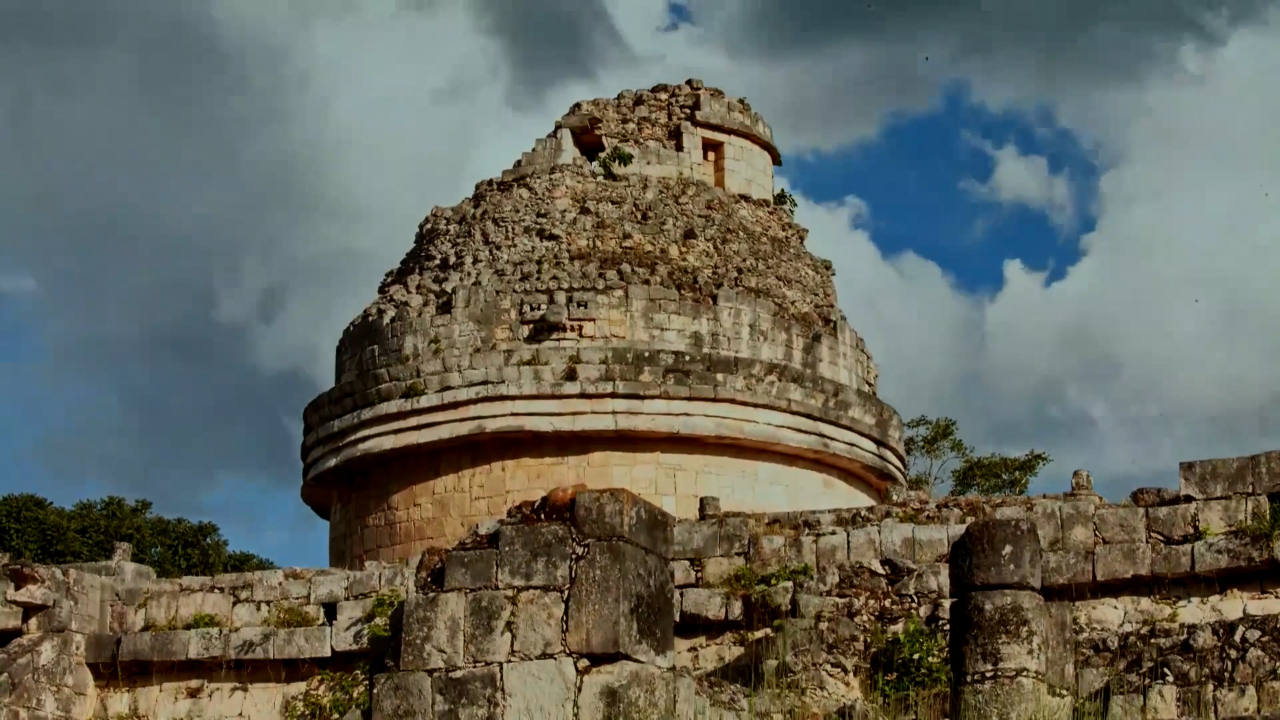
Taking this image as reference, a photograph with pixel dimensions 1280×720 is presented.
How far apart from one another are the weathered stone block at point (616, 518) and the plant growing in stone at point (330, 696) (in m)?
3.32

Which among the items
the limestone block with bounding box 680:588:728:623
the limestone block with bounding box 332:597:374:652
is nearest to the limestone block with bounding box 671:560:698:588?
the limestone block with bounding box 680:588:728:623

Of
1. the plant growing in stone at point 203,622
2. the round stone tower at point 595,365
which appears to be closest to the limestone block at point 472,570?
the plant growing in stone at point 203,622

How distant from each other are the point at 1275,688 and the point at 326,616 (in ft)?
24.0

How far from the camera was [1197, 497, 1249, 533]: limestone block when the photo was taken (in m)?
12.4

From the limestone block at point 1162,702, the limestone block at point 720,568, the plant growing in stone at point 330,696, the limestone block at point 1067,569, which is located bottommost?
the limestone block at point 1162,702

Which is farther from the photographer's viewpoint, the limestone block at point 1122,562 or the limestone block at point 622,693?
the limestone block at point 1122,562

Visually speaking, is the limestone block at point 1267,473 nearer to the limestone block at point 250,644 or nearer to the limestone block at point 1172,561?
the limestone block at point 1172,561

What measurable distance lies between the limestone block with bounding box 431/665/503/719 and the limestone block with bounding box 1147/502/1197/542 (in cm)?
496

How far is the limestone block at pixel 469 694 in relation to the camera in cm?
1068

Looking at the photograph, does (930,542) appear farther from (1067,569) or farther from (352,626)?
(352,626)

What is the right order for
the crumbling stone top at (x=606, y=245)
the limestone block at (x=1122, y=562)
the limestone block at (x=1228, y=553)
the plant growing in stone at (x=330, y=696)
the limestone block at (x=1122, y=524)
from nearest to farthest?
1. the limestone block at (x=1228, y=553)
2. the limestone block at (x=1122, y=562)
3. the limestone block at (x=1122, y=524)
4. the plant growing in stone at (x=330, y=696)
5. the crumbling stone top at (x=606, y=245)

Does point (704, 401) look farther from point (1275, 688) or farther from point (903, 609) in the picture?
point (1275, 688)

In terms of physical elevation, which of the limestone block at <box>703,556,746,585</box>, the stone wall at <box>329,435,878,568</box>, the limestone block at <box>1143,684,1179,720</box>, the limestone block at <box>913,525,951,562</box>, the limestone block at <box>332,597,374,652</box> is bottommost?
the limestone block at <box>1143,684,1179,720</box>

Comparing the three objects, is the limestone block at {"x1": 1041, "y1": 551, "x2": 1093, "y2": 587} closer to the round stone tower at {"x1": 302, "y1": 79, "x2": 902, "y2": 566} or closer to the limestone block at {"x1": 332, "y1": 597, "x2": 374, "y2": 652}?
the round stone tower at {"x1": 302, "y1": 79, "x2": 902, "y2": 566}
